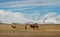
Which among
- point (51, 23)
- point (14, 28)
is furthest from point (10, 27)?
point (51, 23)

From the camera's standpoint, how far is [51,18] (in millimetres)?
11328

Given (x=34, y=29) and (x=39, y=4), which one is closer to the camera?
(x=39, y=4)

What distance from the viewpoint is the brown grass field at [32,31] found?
36.1 ft

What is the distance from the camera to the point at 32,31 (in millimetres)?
12195

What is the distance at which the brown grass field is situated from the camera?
1099 cm

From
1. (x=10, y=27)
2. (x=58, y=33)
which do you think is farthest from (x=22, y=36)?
(x=10, y=27)

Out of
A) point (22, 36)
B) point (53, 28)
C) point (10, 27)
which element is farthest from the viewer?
point (10, 27)

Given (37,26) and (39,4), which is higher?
(39,4)

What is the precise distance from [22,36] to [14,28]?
211 cm

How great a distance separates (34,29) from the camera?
42.4ft

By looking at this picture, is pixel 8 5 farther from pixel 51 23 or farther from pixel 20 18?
pixel 51 23

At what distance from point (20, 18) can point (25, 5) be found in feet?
2.38

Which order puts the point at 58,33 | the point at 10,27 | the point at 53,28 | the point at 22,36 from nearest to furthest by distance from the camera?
the point at 22,36 < the point at 58,33 < the point at 53,28 < the point at 10,27

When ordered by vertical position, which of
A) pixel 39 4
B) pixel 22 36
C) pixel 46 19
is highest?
pixel 39 4
